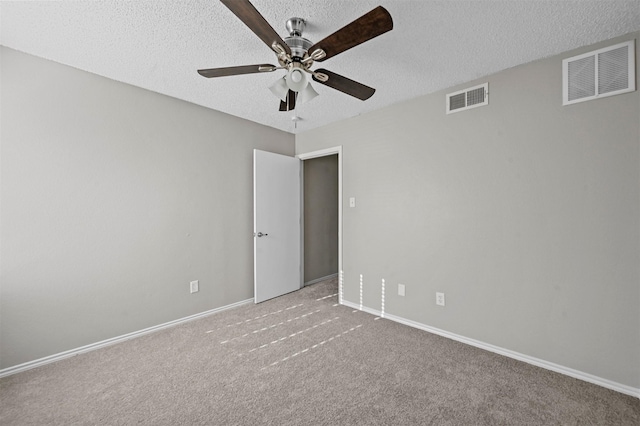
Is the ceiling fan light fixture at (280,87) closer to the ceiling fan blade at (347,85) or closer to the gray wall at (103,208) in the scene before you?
the ceiling fan blade at (347,85)

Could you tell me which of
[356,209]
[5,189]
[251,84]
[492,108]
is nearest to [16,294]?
[5,189]

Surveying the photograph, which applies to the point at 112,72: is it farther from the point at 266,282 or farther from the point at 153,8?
the point at 266,282

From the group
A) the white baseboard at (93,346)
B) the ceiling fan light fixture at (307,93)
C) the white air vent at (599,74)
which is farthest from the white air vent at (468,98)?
the white baseboard at (93,346)

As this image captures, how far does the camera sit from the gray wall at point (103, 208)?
7.01ft

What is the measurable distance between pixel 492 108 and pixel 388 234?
1532 millimetres

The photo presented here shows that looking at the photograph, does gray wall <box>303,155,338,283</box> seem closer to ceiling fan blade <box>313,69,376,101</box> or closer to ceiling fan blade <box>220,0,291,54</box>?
ceiling fan blade <box>313,69,376,101</box>

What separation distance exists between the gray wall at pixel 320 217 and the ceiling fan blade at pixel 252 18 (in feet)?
9.89

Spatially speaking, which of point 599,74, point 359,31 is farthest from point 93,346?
point 599,74

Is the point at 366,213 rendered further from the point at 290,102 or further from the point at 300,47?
the point at 300,47

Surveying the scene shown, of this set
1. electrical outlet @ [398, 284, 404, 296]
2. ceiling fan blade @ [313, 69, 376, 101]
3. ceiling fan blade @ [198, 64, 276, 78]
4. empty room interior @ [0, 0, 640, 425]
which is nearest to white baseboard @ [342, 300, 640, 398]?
empty room interior @ [0, 0, 640, 425]

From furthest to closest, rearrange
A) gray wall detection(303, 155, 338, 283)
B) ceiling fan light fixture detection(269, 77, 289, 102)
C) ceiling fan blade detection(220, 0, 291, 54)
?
gray wall detection(303, 155, 338, 283) < ceiling fan light fixture detection(269, 77, 289, 102) < ceiling fan blade detection(220, 0, 291, 54)

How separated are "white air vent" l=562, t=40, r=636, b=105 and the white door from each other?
2976 mm

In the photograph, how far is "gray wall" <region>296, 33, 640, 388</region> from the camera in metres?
1.94

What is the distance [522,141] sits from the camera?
2.31 metres
